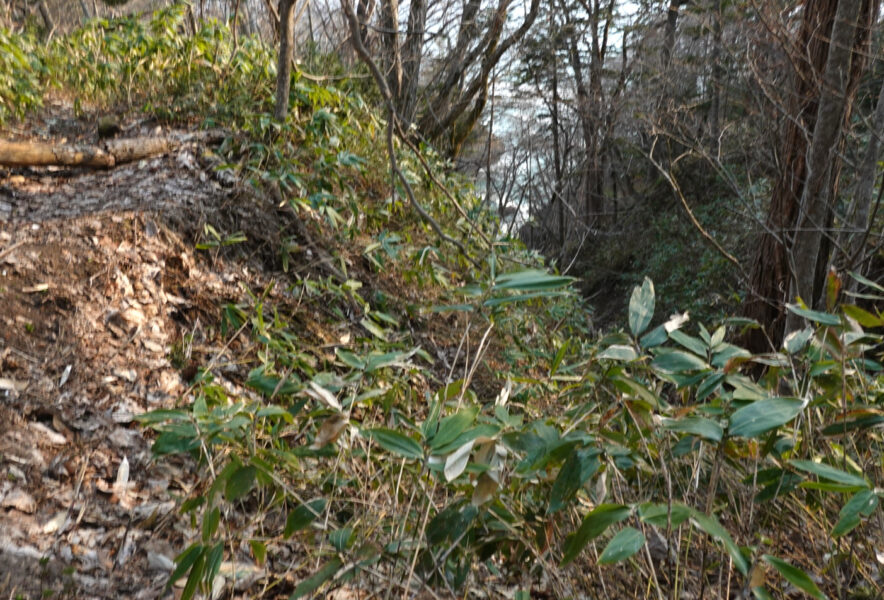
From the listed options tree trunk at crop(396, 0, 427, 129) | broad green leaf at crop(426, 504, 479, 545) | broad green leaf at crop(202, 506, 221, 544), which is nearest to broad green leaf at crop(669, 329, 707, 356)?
broad green leaf at crop(426, 504, 479, 545)

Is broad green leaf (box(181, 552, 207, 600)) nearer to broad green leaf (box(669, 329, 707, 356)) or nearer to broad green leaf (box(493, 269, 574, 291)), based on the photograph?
broad green leaf (box(493, 269, 574, 291))

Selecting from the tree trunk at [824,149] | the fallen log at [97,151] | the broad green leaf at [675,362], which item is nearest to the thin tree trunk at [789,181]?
the tree trunk at [824,149]

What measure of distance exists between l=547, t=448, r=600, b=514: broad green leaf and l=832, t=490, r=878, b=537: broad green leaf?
35cm

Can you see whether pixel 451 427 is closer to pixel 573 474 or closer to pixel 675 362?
pixel 573 474

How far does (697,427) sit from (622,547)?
256 mm

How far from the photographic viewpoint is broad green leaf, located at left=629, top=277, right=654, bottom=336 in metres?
1.16

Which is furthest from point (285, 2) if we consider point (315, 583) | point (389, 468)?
point (315, 583)

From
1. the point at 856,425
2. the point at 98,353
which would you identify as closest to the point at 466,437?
the point at 856,425

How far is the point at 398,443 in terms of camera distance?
108 cm

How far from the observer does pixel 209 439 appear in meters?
1.24

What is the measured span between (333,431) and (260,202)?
3.09m

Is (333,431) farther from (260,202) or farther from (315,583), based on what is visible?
(260,202)

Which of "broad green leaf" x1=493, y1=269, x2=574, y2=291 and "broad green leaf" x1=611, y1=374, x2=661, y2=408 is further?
"broad green leaf" x1=493, y1=269, x2=574, y2=291

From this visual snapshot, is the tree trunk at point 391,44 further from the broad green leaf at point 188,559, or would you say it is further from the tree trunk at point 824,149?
the broad green leaf at point 188,559
